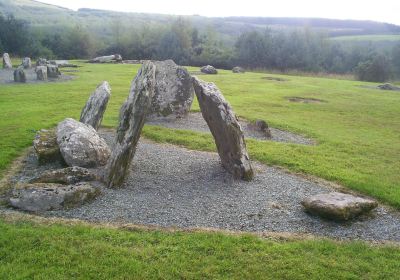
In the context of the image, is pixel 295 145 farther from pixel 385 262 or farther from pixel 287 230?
pixel 385 262

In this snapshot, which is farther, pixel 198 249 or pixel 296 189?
pixel 296 189

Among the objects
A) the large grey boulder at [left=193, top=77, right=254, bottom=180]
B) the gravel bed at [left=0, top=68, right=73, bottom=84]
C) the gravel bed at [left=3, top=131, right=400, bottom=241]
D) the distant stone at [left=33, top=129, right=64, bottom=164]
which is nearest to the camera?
the gravel bed at [left=3, top=131, right=400, bottom=241]

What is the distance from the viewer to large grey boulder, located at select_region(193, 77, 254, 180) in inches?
462

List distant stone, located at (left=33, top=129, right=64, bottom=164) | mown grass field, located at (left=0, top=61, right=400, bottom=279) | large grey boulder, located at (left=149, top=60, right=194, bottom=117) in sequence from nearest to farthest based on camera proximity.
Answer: mown grass field, located at (left=0, top=61, right=400, bottom=279)
distant stone, located at (left=33, top=129, right=64, bottom=164)
large grey boulder, located at (left=149, top=60, right=194, bottom=117)

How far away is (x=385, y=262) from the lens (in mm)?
7645

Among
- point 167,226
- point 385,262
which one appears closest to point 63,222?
point 167,226

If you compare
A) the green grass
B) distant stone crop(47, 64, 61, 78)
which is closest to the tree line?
distant stone crop(47, 64, 61, 78)

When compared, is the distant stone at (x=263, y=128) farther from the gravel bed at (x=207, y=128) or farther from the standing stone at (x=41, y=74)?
the standing stone at (x=41, y=74)

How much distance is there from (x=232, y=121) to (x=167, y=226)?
434 cm

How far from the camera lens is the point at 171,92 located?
66.8 ft

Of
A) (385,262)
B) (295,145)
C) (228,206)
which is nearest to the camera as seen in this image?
(385,262)

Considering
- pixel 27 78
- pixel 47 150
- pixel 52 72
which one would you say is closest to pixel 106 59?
pixel 52 72

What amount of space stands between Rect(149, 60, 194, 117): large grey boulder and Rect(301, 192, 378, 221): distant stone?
11.4 m

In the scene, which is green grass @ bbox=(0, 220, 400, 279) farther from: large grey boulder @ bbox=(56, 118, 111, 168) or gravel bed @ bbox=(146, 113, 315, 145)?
gravel bed @ bbox=(146, 113, 315, 145)
